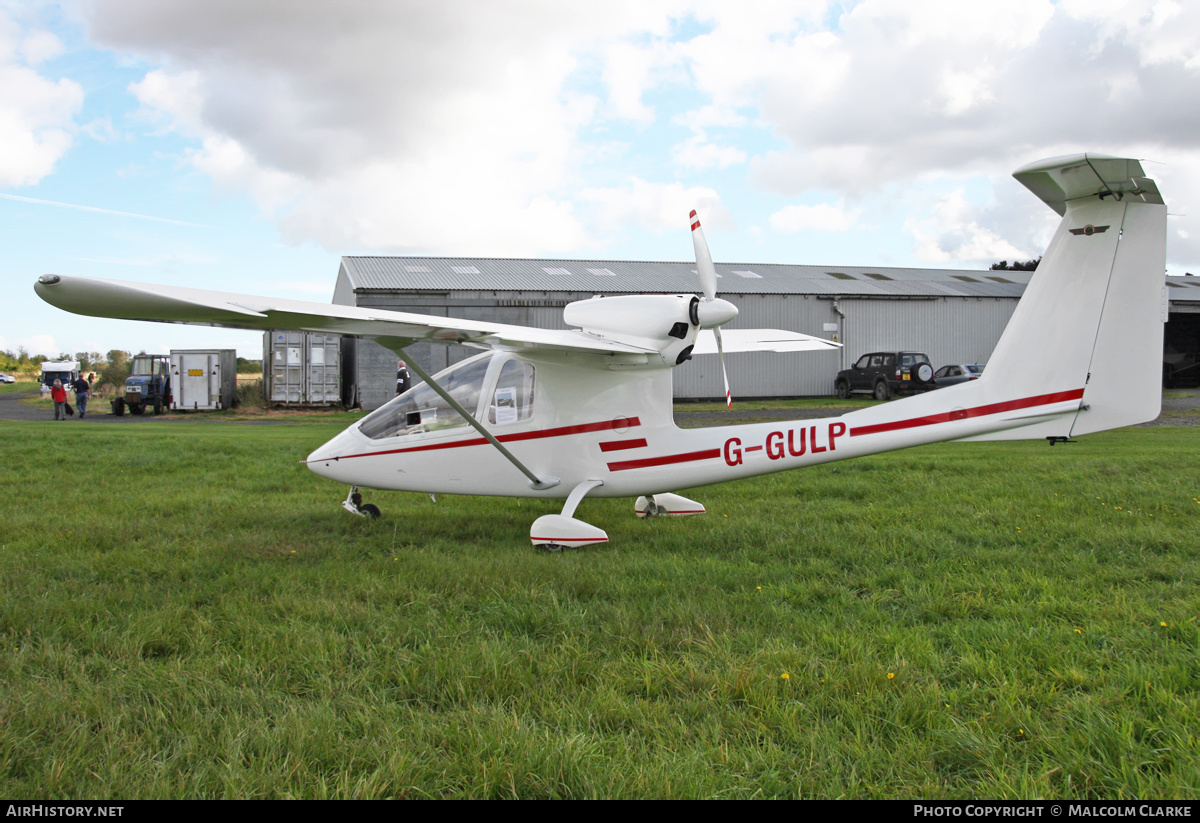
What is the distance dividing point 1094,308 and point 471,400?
543 centimetres

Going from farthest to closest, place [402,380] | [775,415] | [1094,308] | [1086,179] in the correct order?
[402,380] < [775,415] < [1094,308] < [1086,179]

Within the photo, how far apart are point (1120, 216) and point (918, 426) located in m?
2.09

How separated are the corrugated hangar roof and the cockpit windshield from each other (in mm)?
21483

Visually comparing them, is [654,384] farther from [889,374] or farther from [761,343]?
[889,374]

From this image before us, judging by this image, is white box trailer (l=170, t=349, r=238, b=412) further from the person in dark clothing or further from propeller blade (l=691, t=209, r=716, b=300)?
propeller blade (l=691, t=209, r=716, b=300)

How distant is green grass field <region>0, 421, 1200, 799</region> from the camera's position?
2.67 m

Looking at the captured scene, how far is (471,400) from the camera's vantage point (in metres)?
7.16

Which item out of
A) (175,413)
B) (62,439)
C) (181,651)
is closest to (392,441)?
(181,651)

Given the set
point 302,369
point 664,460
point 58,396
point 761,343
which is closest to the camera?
point 664,460

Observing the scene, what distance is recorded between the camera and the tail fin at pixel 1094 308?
5.12m

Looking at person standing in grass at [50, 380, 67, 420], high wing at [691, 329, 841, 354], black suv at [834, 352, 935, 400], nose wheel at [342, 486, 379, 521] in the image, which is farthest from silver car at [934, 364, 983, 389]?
person standing in grass at [50, 380, 67, 420]

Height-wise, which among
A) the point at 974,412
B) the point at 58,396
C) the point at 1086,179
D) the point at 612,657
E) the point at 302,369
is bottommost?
the point at 612,657

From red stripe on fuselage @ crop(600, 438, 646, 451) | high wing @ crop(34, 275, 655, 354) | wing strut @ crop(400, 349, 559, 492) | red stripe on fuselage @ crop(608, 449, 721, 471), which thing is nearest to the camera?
high wing @ crop(34, 275, 655, 354)

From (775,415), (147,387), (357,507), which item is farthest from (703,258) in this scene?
(147,387)
